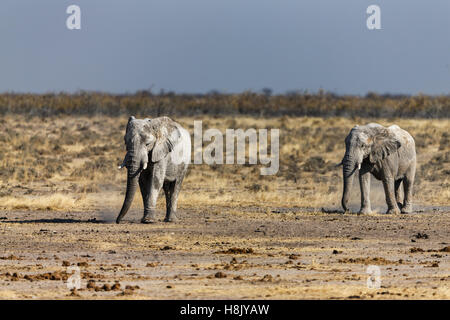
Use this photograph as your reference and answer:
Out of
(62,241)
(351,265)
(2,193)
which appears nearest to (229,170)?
(2,193)

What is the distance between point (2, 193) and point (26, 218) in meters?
6.86

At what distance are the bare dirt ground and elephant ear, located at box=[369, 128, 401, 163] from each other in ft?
4.83

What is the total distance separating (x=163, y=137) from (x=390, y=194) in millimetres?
6251

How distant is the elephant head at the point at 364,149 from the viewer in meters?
25.4

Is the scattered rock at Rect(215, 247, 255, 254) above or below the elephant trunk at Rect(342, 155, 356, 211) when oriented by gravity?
below

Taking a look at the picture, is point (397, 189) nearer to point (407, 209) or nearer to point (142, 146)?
point (407, 209)

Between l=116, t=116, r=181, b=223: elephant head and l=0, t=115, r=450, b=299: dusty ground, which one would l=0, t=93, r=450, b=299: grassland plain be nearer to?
l=0, t=115, r=450, b=299: dusty ground

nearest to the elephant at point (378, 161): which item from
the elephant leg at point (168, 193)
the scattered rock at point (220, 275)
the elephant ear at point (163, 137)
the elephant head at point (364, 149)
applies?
the elephant head at point (364, 149)

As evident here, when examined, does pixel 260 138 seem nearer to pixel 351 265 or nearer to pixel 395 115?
pixel 395 115

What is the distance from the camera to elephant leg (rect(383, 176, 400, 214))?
25736 millimetres

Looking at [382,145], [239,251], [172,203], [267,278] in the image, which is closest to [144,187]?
[172,203]

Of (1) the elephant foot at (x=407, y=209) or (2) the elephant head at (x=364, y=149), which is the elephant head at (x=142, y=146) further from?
(1) the elephant foot at (x=407, y=209)

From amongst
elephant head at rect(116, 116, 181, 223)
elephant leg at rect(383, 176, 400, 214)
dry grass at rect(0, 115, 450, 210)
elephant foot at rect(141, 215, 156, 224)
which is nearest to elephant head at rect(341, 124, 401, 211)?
elephant leg at rect(383, 176, 400, 214)

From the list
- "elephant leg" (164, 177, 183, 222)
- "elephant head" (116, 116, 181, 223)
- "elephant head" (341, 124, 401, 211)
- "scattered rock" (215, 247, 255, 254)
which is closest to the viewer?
"scattered rock" (215, 247, 255, 254)
